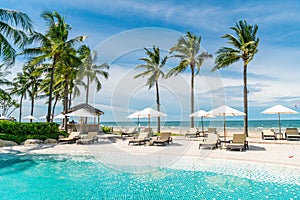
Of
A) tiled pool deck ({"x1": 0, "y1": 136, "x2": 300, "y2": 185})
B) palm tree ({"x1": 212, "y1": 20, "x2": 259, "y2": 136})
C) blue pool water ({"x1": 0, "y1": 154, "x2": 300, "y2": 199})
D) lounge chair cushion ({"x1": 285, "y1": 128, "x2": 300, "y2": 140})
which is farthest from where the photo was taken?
palm tree ({"x1": 212, "y1": 20, "x2": 259, "y2": 136})

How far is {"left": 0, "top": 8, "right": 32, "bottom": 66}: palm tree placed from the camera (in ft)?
42.0

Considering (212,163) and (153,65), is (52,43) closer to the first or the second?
(153,65)

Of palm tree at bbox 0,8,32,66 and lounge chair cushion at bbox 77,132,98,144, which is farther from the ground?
palm tree at bbox 0,8,32,66


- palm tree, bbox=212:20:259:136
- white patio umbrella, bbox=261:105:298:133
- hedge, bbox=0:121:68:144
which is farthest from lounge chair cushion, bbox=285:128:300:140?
hedge, bbox=0:121:68:144

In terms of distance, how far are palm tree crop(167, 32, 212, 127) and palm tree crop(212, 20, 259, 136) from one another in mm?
3274

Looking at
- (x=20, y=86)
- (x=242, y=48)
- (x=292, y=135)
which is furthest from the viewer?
(x=20, y=86)

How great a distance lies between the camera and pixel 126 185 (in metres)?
6.63

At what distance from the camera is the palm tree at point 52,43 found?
1748cm

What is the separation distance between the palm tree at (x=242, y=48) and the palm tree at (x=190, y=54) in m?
3.27

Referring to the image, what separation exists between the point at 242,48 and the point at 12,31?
1631cm

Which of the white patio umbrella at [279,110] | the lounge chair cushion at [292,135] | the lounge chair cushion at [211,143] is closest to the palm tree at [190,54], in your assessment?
the white patio umbrella at [279,110]

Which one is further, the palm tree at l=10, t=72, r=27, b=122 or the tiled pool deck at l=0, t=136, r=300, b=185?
the palm tree at l=10, t=72, r=27, b=122

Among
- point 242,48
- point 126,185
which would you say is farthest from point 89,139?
point 242,48

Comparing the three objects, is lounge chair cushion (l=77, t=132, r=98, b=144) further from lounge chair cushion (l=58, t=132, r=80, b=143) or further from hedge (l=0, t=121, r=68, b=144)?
hedge (l=0, t=121, r=68, b=144)
